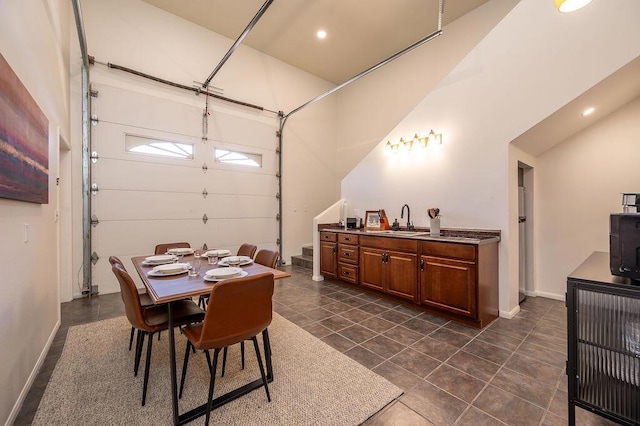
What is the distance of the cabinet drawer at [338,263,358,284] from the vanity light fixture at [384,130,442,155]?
80.1 inches

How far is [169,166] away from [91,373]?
332 centimetres

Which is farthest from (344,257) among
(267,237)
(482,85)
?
(482,85)

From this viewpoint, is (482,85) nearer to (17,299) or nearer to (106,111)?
(17,299)

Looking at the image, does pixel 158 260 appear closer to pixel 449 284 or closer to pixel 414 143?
pixel 449 284

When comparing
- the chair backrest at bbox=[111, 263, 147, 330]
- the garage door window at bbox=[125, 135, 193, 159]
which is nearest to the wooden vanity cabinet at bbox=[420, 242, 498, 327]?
the chair backrest at bbox=[111, 263, 147, 330]

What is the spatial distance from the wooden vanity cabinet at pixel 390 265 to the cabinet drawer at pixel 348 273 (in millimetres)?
117

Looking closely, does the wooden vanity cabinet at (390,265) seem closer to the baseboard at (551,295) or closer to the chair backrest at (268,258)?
the chair backrest at (268,258)

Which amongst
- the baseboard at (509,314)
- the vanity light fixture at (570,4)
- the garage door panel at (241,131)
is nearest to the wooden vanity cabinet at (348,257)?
the baseboard at (509,314)

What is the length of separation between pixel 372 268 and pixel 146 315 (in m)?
2.83

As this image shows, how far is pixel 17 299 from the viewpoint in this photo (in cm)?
172

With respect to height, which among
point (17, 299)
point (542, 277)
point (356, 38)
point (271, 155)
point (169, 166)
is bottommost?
point (542, 277)

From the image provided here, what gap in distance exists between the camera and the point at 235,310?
1.57m

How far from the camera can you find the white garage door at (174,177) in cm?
399

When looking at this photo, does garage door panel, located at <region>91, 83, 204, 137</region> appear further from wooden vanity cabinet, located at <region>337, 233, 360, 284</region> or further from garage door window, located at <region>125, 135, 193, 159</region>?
wooden vanity cabinet, located at <region>337, 233, 360, 284</region>
